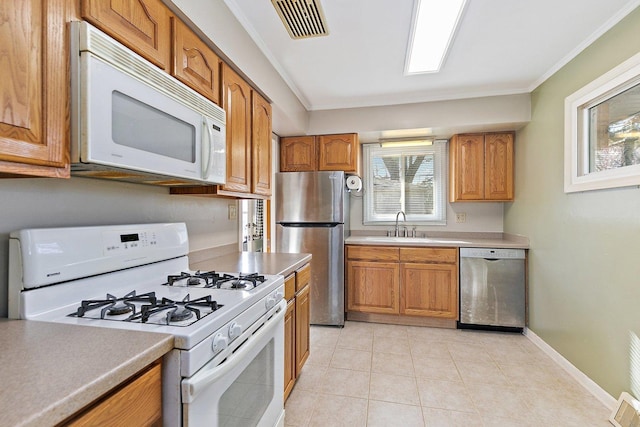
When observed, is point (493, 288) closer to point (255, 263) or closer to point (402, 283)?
point (402, 283)

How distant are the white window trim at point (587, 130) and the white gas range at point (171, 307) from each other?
6.96 ft

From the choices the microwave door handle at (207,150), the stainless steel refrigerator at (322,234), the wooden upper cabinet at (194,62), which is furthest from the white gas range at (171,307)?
the stainless steel refrigerator at (322,234)

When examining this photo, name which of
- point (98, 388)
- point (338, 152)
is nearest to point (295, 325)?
point (98, 388)

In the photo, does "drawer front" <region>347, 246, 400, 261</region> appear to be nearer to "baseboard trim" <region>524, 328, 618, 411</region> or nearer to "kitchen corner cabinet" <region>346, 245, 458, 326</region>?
"kitchen corner cabinet" <region>346, 245, 458, 326</region>

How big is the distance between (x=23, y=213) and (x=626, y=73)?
3001mm

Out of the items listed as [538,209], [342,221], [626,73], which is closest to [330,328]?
[342,221]

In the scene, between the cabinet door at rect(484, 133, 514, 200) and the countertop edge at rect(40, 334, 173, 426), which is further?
the cabinet door at rect(484, 133, 514, 200)

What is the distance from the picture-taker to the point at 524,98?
2.88 metres

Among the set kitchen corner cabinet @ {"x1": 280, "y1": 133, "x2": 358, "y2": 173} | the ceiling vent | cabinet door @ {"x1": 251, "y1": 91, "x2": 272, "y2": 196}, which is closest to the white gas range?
cabinet door @ {"x1": 251, "y1": 91, "x2": 272, "y2": 196}

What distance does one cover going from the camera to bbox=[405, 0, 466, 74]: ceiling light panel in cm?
171

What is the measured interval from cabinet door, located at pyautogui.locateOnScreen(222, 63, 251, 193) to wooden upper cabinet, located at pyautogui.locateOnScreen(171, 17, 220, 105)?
0.09 metres

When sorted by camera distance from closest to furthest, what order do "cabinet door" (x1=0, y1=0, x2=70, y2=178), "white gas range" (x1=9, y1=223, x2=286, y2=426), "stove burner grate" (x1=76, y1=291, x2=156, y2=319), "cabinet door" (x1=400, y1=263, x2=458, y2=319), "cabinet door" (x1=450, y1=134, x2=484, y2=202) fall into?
"cabinet door" (x1=0, y1=0, x2=70, y2=178) < "white gas range" (x1=9, y1=223, x2=286, y2=426) < "stove burner grate" (x1=76, y1=291, x2=156, y2=319) < "cabinet door" (x1=400, y1=263, x2=458, y2=319) < "cabinet door" (x1=450, y1=134, x2=484, y2=202)

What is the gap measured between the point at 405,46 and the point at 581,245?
190 cm

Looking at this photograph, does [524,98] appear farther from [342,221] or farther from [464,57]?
[342,221]
